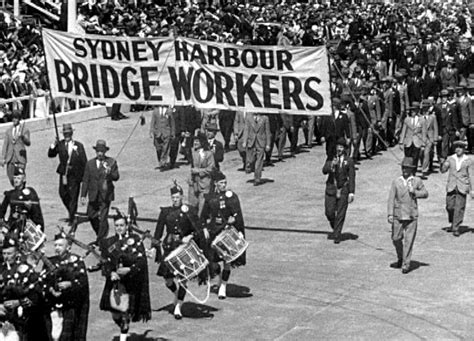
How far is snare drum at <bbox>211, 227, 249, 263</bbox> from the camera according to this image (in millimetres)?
18000

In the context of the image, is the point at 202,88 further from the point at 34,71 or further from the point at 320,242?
the point at 34,71

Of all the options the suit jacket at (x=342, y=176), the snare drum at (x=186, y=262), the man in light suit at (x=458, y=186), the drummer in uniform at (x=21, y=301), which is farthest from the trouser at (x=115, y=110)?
the drummer in uniform at (x=21, y=301)

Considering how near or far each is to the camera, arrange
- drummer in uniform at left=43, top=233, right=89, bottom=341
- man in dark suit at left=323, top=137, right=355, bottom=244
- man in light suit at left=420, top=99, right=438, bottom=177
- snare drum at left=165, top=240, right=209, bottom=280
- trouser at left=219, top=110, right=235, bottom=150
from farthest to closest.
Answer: trouser at left=219, top=110, right=235, bottom=150 → man in light suit at left=420, top=99, right=438, bottom=177 → man in dark suit at left=323, top=137, right=355, bottom=244 → snare drum at left=165, top=240, right=209, bottom=280 → drummer in uniform at left=43, top=233, right=89, bottom=341

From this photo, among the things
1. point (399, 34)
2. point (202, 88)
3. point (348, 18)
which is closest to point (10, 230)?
point (202, 88)

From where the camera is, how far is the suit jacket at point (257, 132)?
1045 inches

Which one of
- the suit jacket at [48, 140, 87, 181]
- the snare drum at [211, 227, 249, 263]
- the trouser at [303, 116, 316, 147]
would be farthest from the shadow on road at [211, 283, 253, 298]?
the trouser at [303, 116, 316, 147]

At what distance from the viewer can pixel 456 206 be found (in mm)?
22031

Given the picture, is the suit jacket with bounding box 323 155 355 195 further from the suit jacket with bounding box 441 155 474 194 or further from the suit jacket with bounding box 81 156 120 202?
the suit jacket with bounding box 81 156 120 202

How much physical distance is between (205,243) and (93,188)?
401 centimetres

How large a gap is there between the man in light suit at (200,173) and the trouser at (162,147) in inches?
210

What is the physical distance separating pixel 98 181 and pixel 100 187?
0.32ft

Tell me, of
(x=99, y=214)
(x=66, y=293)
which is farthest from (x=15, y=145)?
(x=66, y=293)

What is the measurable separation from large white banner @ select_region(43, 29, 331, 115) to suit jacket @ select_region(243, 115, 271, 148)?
4195 millimetres

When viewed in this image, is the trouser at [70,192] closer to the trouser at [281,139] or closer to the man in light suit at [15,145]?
the man in light suit at [15,145]
